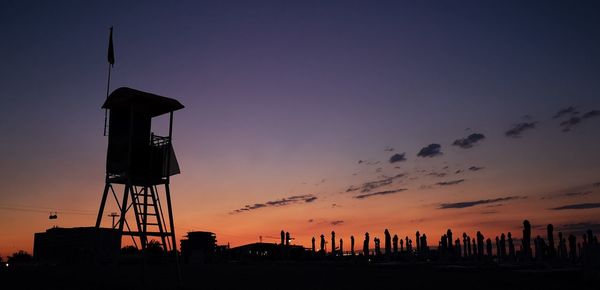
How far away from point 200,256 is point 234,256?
28961 mm

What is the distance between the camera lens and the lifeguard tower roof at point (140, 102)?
76.9 ft

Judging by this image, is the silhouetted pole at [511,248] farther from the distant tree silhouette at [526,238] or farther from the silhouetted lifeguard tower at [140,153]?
the silhouetted lifeguard tower at [140,153]

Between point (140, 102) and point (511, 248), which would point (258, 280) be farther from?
point (511, 248)

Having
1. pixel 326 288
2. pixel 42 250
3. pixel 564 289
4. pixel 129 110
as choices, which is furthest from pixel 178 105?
pixel 42 250

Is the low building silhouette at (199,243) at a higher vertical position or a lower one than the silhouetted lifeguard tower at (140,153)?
lower

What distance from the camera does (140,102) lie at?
24.2 meters

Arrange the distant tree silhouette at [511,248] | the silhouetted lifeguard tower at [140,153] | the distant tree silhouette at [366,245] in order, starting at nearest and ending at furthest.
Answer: the silhouetted lifeguard tower at [140,153] → the distant tree silhouette at [511,248] → the distant tree silhouette at [366,245]

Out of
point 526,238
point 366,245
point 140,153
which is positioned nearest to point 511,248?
point 526,238

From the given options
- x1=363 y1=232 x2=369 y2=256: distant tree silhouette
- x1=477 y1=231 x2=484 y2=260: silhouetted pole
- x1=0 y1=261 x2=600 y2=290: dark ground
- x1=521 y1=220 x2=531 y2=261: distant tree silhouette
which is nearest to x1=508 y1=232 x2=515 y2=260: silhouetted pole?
x1=477 y1=231 x2=484 y2=260: silhouetted pole

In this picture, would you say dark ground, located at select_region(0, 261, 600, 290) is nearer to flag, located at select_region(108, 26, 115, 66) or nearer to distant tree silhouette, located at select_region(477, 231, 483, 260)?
flag, located at select_region(108, 26, 115, 66)

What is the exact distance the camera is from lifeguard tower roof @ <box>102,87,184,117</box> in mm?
23448

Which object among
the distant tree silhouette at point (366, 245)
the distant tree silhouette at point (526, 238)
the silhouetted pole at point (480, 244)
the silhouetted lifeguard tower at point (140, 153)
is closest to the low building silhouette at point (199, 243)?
the distant tree silhouette at point (366, 245)

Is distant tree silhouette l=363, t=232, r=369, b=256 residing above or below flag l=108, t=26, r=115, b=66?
below

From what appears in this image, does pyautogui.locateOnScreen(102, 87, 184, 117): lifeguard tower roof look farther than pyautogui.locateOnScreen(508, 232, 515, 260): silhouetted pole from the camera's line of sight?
No
